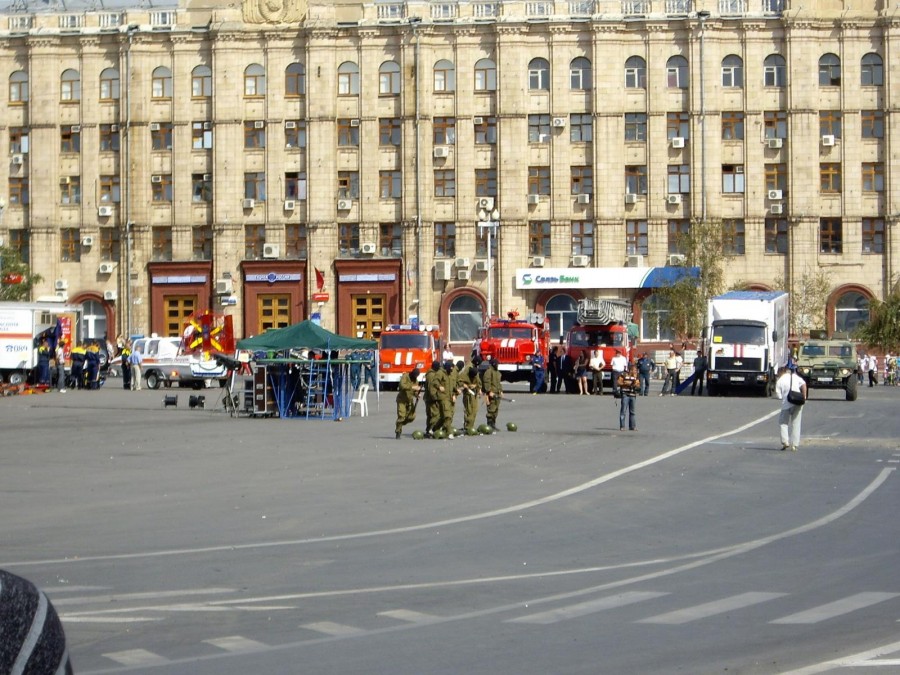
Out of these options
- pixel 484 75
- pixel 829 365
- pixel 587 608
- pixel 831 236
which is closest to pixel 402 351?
pixel 829 365

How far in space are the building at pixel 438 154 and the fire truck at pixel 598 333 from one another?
→ 616 inches

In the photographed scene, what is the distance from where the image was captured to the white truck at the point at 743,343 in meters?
49.6

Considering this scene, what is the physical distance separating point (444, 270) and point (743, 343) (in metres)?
23.0

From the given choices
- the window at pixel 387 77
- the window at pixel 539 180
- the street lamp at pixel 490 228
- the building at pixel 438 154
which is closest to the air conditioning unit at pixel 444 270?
the building at pixel 438 154

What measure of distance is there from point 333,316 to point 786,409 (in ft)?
155

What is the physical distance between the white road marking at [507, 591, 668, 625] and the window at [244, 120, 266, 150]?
62.9 meters

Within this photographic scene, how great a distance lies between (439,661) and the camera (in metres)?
8.45

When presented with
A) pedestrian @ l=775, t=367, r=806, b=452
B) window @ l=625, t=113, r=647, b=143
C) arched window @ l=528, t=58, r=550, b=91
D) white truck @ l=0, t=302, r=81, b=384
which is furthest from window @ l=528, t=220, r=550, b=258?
pedestrian @ l=775, t=367, r=806, b=452

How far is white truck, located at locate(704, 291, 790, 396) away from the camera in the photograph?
163ft

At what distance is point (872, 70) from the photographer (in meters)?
69.9

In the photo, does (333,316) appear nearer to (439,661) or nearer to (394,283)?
(394,283)

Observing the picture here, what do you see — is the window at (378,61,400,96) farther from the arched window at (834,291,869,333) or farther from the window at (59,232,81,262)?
the arched window at (834,291,869,333)

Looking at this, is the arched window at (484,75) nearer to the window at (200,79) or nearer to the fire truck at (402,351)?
the window at (200,79)

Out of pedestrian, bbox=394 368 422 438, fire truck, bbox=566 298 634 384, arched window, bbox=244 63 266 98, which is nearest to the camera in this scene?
pedestrian, bbox=394 368 422 438
